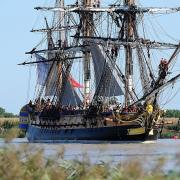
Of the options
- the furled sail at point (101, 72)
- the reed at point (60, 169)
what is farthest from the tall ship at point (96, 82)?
the reed at point (60, 169)

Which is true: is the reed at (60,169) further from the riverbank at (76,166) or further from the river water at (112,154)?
the river water at (112,154)

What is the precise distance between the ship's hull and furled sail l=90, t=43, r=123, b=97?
3.16 metres

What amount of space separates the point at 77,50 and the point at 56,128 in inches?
295

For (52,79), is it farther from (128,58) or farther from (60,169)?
(60,169)

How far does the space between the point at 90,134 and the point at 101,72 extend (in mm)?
5210

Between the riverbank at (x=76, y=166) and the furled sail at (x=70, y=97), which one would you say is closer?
the riverbank at (x=76, y=166)

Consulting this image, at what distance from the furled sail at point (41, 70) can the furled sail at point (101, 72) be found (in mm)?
15031

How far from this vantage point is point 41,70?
280ft

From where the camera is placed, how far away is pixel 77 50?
250 feet

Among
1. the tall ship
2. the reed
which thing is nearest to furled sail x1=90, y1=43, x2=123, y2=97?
the tall ship

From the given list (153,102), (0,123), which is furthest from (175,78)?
(0,123)

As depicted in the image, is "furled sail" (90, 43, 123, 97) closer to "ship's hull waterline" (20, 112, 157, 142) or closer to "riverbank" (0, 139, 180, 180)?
"ship's hull waterline" (20, 112, 157, 142)

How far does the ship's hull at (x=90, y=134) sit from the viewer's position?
62094mm

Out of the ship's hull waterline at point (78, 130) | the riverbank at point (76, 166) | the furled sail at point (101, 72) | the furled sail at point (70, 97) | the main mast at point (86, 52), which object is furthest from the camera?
→ the main mast at point (86, 52)
